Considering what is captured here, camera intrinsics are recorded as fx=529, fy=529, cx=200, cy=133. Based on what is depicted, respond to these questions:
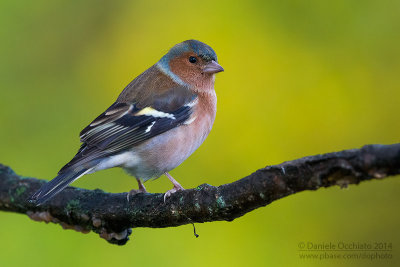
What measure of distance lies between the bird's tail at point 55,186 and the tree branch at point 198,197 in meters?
0.31

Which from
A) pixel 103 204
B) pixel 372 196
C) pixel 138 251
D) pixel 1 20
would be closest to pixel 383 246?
pixel 372 196

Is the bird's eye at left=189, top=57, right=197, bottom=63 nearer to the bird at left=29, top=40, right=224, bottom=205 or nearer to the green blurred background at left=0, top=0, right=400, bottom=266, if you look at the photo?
the bird at left=29, top=40, right=224, bottom=205

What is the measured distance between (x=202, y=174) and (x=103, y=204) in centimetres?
177

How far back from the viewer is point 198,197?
328cm

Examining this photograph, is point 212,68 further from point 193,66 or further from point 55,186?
point 55,186

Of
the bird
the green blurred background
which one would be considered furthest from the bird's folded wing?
the green blurred background

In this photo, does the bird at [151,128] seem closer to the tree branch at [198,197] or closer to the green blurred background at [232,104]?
the tree branch at [198,197]

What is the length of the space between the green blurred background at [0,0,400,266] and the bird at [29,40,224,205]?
103 cm

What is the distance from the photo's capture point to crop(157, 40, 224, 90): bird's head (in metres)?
4.96

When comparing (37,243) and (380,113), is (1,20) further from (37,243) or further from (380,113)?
(380,113)

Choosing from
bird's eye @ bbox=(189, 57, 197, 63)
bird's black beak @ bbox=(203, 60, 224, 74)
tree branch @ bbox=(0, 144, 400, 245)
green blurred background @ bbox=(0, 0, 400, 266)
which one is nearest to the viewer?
tree branch @ bbox=(0, 144, 400, 245)

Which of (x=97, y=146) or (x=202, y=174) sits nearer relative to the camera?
(x=97, y=146)

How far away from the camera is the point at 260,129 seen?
5.71 meters

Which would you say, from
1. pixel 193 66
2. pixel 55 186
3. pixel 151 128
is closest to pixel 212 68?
pixel 193 66
